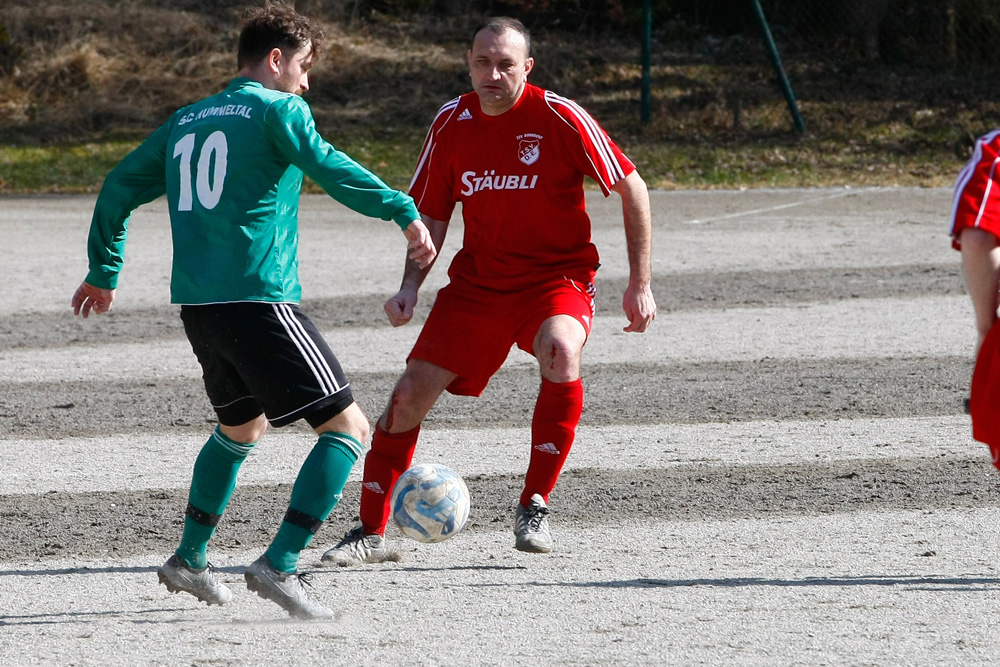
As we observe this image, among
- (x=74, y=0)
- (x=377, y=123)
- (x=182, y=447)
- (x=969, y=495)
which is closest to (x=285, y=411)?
(x=182, y=447)

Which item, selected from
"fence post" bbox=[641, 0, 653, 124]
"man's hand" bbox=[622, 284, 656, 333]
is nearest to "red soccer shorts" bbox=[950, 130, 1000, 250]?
"man's hand" bbox=[622, 284, 656, 333]

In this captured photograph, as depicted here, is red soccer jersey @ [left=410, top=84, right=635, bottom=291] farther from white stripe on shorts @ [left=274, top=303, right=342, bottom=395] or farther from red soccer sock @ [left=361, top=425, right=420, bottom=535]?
white stripe on shorts @ [left=274, top=303, right=342, bottom=395]

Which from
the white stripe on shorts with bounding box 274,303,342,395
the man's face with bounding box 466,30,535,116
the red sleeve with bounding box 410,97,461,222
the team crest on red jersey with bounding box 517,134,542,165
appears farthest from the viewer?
the red sleeve with bounding box 410,97,461,222

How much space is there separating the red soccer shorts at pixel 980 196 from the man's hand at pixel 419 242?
1.61 meters

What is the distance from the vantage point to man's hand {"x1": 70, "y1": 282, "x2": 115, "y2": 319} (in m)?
4.64

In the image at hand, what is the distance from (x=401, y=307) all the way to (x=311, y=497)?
1117 mm

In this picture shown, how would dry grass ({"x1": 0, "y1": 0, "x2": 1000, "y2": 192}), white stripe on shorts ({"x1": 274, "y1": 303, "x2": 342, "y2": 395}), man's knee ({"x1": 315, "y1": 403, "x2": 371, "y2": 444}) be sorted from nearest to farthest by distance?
white stripe on shorts ({"x1": 274, "y1": 303, "x2": 342, "y2": 395}) < man's knee ({"x1": 315, "y1": 403, "x2": 371, "y2": 444}) < dry grass ({"x1": 0, "y1": 0, "x2": 1000, "y2": 192})

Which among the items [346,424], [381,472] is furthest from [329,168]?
[381,472]

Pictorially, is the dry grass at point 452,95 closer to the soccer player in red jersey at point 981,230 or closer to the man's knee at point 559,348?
the man's knee at point 559,348

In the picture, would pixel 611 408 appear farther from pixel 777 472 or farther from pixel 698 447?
pixel 777 472

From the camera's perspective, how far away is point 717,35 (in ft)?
85.5

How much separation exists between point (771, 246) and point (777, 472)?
733 cm

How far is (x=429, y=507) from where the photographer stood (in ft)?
15.9

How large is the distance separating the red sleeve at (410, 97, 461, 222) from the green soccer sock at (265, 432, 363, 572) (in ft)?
4.66
